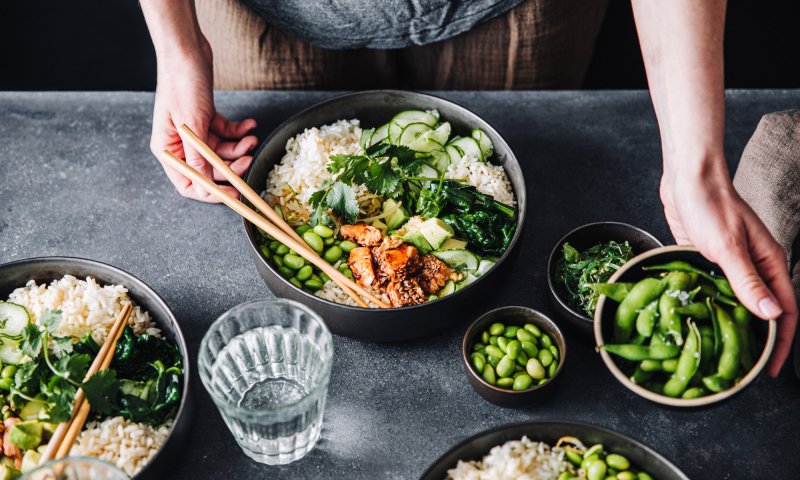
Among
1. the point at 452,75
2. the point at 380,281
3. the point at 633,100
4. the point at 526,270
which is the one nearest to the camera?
the point at 380,281

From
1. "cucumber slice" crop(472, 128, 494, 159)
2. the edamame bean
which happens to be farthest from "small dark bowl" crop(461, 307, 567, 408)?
"cucumber slice" crop(472, 128, 494, 159)

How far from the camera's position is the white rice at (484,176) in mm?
2076

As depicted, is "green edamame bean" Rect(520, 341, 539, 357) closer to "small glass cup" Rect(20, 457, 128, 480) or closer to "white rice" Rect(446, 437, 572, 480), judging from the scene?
"white rice" Rect(446, 437, 572, 480)

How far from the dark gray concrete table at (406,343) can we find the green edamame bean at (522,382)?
12 centimetres

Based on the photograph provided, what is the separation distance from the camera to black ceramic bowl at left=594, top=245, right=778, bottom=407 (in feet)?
4.85

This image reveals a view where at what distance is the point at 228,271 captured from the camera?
209cm

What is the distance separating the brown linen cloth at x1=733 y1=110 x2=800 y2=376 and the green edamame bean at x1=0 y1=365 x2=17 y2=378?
2.00m

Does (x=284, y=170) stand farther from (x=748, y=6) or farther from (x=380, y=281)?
(x=748, y=6)

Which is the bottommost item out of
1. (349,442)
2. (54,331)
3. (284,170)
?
(349,442)

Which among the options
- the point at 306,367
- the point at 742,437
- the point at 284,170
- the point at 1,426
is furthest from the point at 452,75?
the point at 1,426

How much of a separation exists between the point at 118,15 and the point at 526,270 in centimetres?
288

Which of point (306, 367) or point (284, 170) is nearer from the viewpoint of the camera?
point (306, 367)

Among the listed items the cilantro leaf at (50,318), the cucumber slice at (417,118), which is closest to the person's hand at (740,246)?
the cucumber slice at (417,118)

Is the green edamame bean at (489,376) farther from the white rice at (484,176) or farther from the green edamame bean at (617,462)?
the white rice at (484,176)
